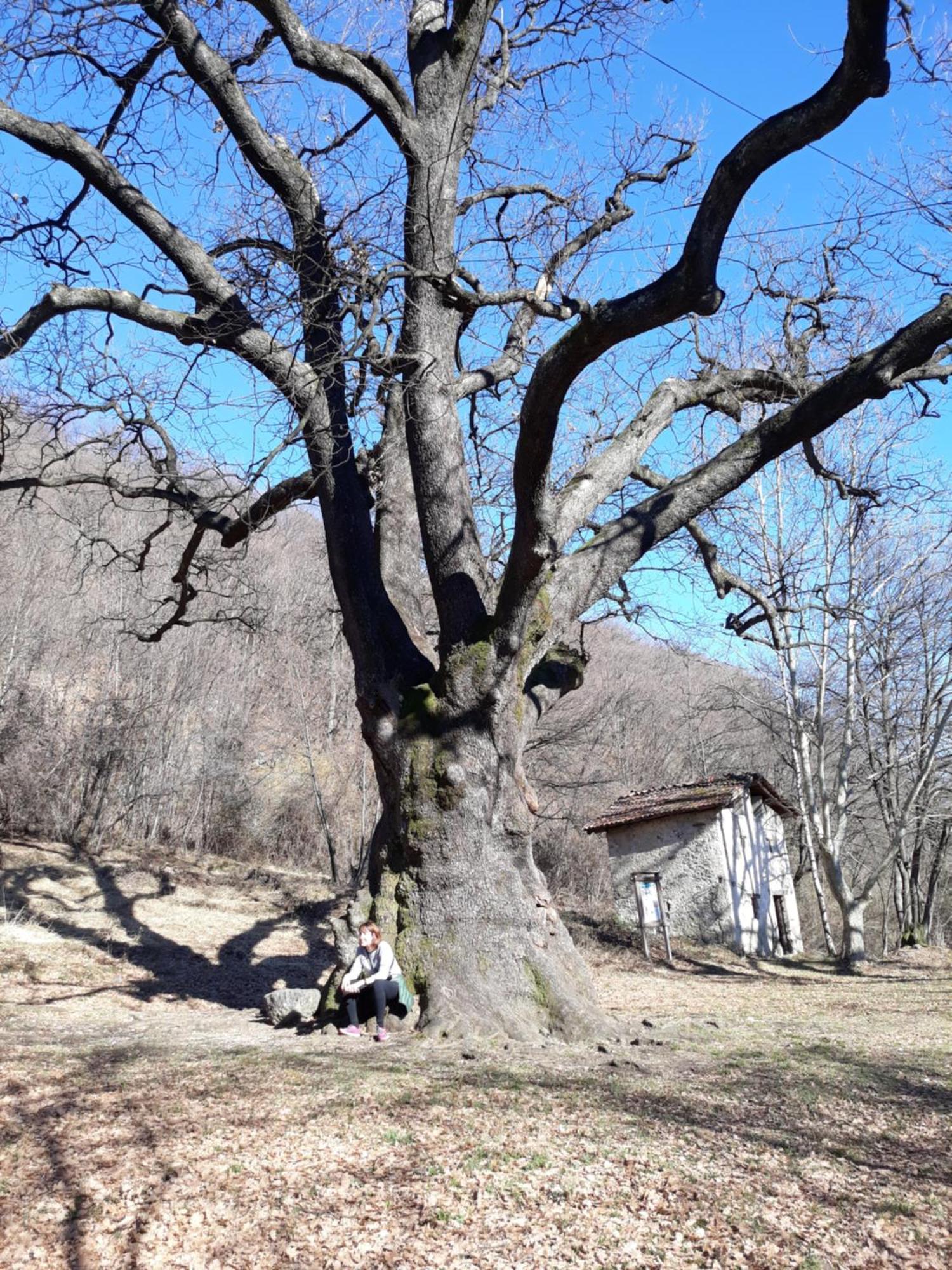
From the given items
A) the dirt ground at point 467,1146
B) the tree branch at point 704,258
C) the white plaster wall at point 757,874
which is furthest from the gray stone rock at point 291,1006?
the white plaster wall at point 757,874

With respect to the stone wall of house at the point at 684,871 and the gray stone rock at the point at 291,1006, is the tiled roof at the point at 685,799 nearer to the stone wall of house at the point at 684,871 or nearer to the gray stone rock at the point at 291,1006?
the stone wall of house at the point at 684,871

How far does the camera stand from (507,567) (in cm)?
691

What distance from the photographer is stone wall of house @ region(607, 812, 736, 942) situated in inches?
816

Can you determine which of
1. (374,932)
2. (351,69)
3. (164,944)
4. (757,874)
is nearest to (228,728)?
(164,944)

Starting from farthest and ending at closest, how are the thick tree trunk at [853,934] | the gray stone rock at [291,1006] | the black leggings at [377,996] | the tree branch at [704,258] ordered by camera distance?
1. the thick tree trunk at [853,934]
2. the gray stone rock at [291,1006]
3. the black leggings at [377,996]
4. the tree branch at [704,258]

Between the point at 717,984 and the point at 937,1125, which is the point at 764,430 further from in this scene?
the point at 717,984

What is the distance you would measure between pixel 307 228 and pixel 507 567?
10.4ft

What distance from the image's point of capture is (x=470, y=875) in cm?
727

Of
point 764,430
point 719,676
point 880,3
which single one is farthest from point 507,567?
point 719,676

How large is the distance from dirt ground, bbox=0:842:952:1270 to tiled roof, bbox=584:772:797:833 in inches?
498

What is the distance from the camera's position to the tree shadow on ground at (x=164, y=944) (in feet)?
Result: 35.0

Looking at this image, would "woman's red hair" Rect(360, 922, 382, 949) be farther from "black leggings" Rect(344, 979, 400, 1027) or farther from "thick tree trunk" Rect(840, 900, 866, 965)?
"thick tree trunk" Rect(840, 900, 866, 965)

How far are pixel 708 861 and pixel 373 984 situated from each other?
15509 millimetres

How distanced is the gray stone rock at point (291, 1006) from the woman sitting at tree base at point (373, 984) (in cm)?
73
